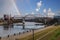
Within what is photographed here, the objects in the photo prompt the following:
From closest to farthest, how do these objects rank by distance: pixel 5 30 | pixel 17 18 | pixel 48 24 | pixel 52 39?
pixel 52 39
pixel 17 18
pixel 48 24
pixel 5 30

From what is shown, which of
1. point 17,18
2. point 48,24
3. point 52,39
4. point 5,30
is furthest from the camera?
point 5,30

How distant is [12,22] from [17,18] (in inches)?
7.9

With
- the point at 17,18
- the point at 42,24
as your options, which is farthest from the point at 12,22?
the point at 42,24

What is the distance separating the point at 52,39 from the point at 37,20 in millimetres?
851

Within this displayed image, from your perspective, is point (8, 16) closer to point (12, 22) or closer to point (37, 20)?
point (12, 22)

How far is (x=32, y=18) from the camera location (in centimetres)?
510

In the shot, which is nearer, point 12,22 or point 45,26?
point 12,22

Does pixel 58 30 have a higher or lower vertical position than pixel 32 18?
lower

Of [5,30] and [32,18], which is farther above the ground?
[32,18]

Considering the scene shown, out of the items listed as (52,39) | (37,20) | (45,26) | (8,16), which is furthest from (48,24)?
(8,16)

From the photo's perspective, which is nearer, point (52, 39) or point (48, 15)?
point (52, 39)

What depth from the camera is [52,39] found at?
14.8ft

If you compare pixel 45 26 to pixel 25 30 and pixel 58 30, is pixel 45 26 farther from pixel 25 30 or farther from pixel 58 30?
pixel 25 30

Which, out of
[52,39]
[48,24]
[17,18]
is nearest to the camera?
[52,39]
